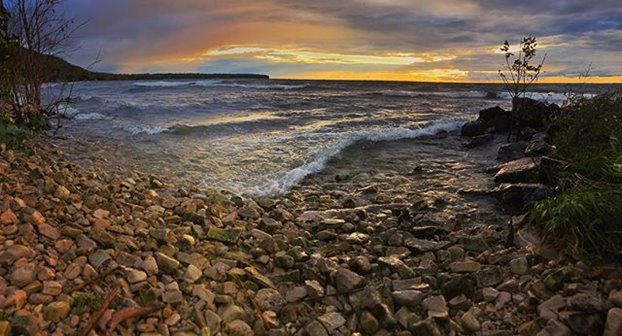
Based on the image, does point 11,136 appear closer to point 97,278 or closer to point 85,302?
point 97,278

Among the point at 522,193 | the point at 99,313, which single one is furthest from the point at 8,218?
the point at 522,193

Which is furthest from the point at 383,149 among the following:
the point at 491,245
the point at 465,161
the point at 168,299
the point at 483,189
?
the point at 168,299

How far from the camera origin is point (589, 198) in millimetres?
4262

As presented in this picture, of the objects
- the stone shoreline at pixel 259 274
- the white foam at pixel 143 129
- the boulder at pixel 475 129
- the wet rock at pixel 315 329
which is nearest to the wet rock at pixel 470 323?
the stone shoreline at pixel 259 274

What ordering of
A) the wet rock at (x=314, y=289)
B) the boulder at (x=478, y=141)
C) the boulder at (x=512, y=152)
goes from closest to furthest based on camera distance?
the wet rock at (x=314, y=289)
the boulder at (x=512, y=152)
the boulder at (x=478, y=141)

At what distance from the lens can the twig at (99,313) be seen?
122 inches

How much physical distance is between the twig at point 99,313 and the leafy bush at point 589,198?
3858 mm

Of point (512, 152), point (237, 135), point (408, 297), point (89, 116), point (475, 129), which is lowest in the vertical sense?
point (408, 297)

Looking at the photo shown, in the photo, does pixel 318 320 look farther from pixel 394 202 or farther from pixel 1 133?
pixel 1 133

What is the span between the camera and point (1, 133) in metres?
6.98

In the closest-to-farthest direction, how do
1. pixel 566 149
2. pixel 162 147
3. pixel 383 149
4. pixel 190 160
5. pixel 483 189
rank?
pixel 566 149, pixel 483 189, pixel 190 160, pixel 162 147, pixel 383 149

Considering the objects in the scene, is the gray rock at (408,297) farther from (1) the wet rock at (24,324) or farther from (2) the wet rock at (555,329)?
(1) the wet rock at (24,324)

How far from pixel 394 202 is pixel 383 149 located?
516 centimetres

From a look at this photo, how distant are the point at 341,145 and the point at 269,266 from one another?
7.63 m
